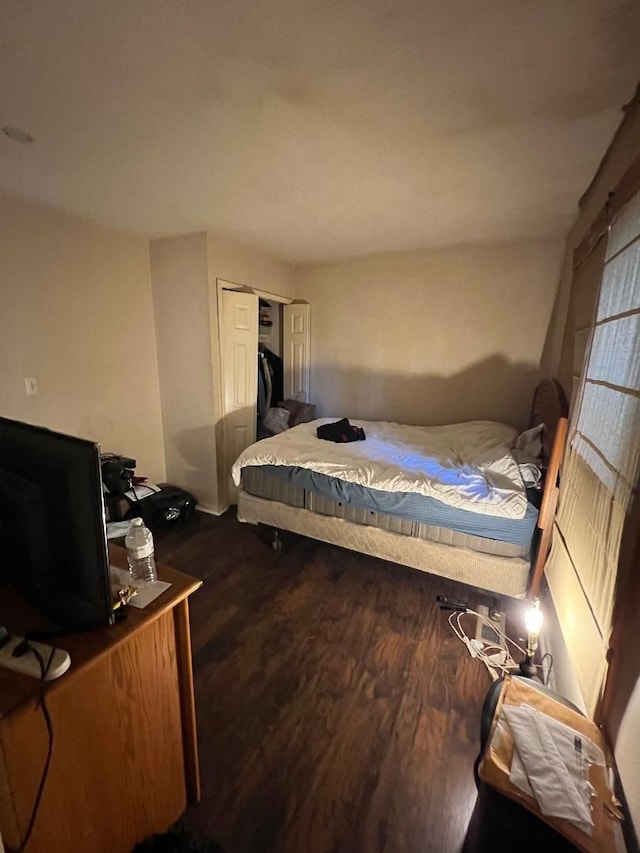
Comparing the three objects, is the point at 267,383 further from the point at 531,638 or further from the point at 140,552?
the point at 531,638

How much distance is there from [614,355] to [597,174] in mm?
1341

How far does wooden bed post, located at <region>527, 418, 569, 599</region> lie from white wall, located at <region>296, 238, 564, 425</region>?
64.7 inches

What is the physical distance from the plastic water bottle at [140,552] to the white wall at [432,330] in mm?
3101

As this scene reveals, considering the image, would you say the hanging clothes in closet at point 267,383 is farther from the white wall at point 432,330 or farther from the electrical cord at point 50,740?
the electrical cord at point 50,740

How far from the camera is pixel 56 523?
767 mm

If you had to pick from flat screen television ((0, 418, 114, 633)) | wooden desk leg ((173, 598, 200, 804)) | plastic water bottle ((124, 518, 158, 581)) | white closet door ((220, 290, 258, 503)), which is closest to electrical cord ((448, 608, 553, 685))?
wooden desk leg ((173, 598, 200, 804))

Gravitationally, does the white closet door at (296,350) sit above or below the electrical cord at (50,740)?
above

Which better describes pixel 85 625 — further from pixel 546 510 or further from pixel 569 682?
pixel 546 510

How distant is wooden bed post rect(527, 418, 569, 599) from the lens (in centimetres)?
169

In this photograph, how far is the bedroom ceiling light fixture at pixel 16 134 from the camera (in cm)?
150

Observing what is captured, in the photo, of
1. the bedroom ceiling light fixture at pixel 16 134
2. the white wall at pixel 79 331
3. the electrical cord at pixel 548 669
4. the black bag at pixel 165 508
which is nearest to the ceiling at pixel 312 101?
the bedroom ceiling light fixture at pixel 16 134

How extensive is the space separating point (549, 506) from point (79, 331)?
329 centimetres

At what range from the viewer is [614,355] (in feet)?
4.00

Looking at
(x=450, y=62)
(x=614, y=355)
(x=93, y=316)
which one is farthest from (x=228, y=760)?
(x=93, y=316)
